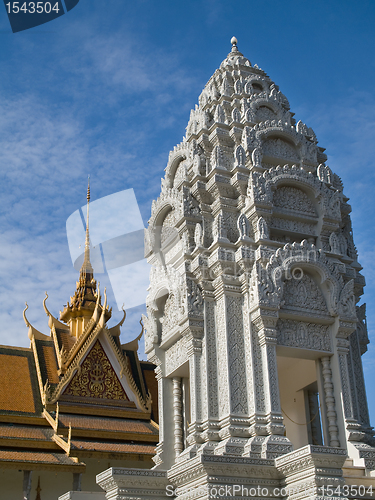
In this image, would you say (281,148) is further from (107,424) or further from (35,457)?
(35,457)

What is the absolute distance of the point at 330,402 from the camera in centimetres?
927

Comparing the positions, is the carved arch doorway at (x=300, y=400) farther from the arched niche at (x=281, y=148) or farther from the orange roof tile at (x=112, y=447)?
the orange roof tile at (x=112, y=447)

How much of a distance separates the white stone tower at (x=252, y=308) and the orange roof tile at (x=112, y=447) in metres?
5.13

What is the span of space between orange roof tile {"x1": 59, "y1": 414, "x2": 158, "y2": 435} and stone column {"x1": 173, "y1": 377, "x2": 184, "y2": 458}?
5.91 metres

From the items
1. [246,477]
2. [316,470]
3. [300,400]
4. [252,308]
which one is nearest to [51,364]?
[300,400]

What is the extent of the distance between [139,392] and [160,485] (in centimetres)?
915

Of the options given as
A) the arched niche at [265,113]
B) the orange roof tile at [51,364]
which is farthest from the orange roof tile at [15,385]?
the arched niche at [265,113]

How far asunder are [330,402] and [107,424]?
27.6 ft

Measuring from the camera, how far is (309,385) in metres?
10.8

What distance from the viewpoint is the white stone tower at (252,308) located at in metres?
8.48

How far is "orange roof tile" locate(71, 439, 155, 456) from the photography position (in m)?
14.9

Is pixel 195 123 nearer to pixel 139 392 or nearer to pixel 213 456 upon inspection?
pixel 213 456

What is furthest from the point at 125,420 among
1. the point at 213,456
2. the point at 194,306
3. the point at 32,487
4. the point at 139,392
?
the point at 213,456

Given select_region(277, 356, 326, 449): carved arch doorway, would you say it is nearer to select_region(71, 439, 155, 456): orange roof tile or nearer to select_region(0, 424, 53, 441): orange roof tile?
select_region(71, 439, 155, 456): orange roof tile
